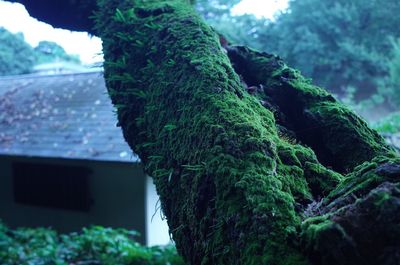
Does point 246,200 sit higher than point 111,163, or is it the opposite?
point 111,163

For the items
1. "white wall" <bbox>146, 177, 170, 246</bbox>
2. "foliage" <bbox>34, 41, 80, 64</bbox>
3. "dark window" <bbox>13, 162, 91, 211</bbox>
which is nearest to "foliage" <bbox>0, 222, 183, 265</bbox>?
"white wall" <bbox>146, 177, 170, 246</bbox>

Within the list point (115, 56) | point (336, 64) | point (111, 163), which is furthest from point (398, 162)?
point (336, 64)

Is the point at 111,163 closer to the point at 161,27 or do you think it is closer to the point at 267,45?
the point at 161,27

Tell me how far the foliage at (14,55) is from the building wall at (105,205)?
17.2m

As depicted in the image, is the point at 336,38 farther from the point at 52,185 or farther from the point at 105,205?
the point at 52,185

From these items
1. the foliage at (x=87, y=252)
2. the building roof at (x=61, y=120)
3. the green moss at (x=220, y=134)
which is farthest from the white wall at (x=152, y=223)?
the green moss at (x=220, y=134)

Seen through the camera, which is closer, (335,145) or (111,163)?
(335,145)

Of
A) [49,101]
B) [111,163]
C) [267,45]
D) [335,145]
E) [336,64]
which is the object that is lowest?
[335,145]

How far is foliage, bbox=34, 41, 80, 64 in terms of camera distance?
108ft

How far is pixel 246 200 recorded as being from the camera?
1.38m

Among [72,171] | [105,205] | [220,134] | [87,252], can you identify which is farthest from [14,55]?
[220,134]

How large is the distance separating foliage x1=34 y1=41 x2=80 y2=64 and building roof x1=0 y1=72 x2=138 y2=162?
19.5 metres

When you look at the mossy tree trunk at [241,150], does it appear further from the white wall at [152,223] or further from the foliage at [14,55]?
the foliage at [14,55]

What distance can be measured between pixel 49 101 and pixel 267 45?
1489 cm
